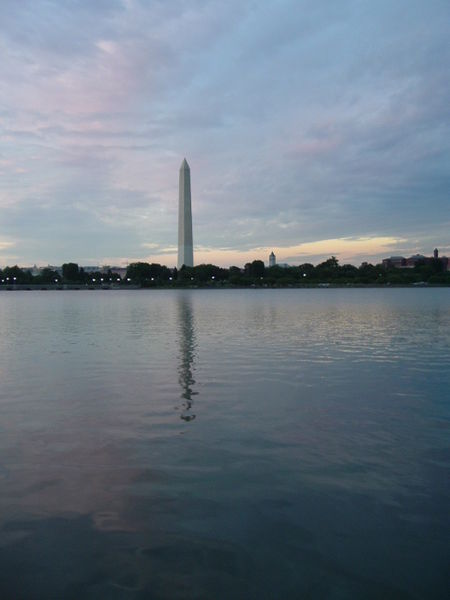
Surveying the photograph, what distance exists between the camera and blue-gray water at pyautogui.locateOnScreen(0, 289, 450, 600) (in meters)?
6.06

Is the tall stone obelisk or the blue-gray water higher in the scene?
the tall stone obelisk

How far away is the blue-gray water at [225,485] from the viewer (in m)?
6.06

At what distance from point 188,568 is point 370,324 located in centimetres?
3542

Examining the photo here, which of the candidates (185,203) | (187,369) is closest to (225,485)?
(187,369)

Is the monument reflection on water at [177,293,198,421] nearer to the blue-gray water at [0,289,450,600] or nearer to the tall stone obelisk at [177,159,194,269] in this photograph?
the blue-gray water at [0,289,450,600]

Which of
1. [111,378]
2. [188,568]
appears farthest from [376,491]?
[111,378]

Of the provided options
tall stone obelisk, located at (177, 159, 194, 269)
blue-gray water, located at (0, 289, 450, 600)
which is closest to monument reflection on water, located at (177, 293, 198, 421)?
blue-gray water, located at (0, 289, 450, 600)

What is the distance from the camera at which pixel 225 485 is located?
27.8 feet

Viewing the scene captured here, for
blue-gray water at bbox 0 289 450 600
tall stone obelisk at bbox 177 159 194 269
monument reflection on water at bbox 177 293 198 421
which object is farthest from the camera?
tall stone obelisk at bbox 177 159 194 269

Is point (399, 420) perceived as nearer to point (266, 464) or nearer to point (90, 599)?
point (266, 464)

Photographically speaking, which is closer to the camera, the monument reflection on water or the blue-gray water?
the blue-gray water

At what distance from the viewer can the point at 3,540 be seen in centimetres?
680

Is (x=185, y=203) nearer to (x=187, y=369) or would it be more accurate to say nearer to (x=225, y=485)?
(x=187, y=369)

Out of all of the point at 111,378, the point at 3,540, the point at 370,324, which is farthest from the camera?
the point at 370,324
